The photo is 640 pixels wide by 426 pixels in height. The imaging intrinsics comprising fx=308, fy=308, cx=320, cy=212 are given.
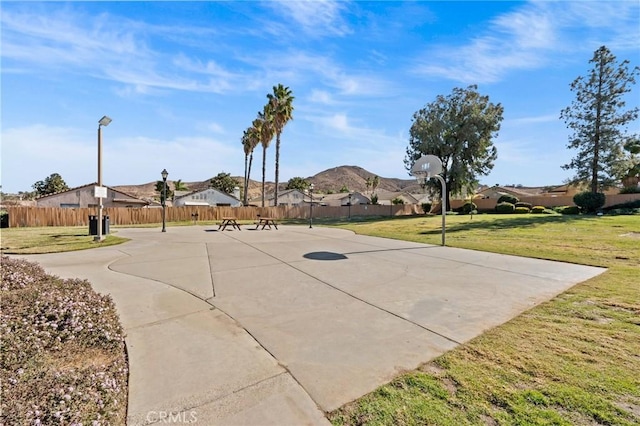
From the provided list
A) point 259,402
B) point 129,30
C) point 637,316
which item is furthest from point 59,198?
point 637,316

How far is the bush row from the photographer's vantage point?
1.97 metres

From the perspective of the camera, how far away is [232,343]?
3426mm

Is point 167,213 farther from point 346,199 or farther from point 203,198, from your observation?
point 346,199

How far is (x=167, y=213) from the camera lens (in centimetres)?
2817

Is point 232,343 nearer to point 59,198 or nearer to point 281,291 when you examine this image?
point 281,291

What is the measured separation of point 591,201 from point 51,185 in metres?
71.0

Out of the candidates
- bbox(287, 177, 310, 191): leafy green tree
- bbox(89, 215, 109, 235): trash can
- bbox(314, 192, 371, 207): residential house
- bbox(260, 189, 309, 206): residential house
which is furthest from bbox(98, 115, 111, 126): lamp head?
bbox(287, 177, 310, 191): leafy green tree

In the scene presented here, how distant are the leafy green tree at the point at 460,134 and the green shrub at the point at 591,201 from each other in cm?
1135

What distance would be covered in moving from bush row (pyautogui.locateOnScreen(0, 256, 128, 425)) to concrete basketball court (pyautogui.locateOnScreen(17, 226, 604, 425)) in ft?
0.64

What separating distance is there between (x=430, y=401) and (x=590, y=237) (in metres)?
13.8

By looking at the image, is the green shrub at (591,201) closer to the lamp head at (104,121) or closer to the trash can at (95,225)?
the lamp head at (104,121)

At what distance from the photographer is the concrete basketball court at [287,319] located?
Result: 2469 mm

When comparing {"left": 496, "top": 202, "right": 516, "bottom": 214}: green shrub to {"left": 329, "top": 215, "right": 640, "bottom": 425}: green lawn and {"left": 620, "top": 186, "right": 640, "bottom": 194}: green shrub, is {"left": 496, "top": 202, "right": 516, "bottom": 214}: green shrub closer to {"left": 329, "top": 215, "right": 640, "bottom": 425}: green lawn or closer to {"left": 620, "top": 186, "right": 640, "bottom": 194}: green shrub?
{"left": 620, "top": 186, "right": 640, "bottom": 194}: green shrub

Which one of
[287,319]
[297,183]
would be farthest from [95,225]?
[297,183]
